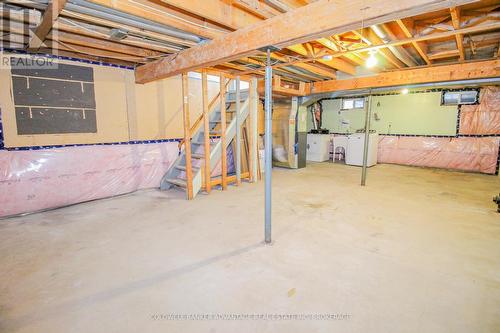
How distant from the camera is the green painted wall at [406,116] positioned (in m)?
6.48

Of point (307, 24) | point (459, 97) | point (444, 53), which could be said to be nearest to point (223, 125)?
point (307, 24)

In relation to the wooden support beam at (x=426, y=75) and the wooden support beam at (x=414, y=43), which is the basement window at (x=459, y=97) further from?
the wooden support beam at (x=414, y=43)

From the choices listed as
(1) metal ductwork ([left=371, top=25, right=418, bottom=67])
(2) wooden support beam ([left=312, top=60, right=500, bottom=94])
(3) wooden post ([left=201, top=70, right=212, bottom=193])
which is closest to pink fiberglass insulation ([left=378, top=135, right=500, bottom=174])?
(2) wooden support beam ([left=312, top=60, right=500, bottom=94])

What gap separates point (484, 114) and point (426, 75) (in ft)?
9.57

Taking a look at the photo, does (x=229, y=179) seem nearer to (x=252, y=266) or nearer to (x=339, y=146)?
(x=252, y=266)

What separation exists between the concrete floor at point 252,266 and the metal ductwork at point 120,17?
213 cm

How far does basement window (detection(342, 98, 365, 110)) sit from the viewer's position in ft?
25.7

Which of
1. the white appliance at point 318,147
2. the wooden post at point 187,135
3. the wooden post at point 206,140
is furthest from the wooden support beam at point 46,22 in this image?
the white appliance at point 318,147

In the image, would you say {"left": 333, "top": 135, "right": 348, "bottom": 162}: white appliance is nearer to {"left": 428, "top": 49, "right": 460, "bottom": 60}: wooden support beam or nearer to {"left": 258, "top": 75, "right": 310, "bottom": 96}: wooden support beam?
{"left": 258, "top": 75, "right": 310, "bottom": 96}: wooden support beam

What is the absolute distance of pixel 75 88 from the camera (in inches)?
150

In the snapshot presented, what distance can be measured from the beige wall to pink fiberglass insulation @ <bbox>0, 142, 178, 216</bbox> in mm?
227

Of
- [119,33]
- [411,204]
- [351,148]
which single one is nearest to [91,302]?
[119,33]

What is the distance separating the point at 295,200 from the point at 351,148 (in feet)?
13.5

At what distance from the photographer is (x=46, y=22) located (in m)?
2.29
